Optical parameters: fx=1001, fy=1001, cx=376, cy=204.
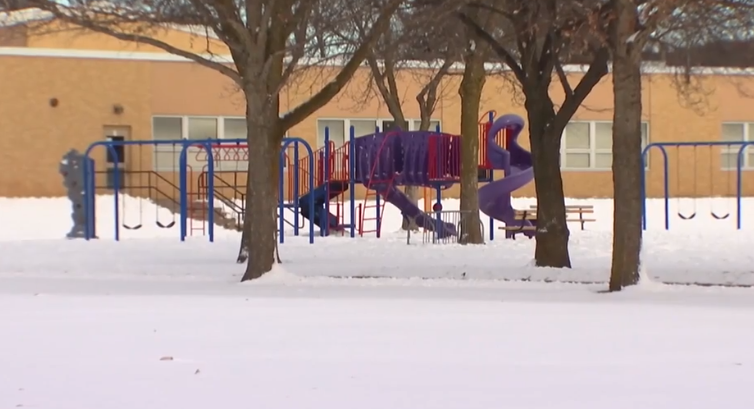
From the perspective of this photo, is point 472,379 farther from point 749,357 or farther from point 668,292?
point 668,292

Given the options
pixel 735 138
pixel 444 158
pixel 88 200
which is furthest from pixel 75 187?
pixel 735 138

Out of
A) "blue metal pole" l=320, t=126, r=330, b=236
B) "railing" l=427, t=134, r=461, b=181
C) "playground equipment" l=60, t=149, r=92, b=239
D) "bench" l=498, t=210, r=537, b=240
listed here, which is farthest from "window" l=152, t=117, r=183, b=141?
"railing" l=427, t=134, r=461, b=181

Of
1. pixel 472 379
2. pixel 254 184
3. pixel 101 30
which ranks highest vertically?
pixel 101 30

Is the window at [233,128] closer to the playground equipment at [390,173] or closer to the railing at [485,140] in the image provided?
the playground equipment at [390,173]

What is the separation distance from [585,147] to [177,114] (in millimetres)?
15076

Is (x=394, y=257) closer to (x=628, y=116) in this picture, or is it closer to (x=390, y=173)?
(x=390, y=173)

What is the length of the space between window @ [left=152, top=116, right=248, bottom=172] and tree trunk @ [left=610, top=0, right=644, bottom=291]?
2266cm

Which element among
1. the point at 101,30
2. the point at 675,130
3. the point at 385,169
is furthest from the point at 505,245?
the point at 675,130

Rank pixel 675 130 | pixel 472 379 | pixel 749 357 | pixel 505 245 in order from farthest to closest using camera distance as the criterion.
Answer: pixel 675 130
pixel 505 245
pixel 749 357
pixel 472 379

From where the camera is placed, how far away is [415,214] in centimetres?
2272

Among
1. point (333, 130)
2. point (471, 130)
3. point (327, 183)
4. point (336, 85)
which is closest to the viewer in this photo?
point (336, 85)

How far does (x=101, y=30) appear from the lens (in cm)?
1309

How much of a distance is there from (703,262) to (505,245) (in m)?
4.66

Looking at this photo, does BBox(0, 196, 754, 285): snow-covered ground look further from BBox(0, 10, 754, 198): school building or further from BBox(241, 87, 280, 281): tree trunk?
BBox(0, 10, 754, 198): school building
